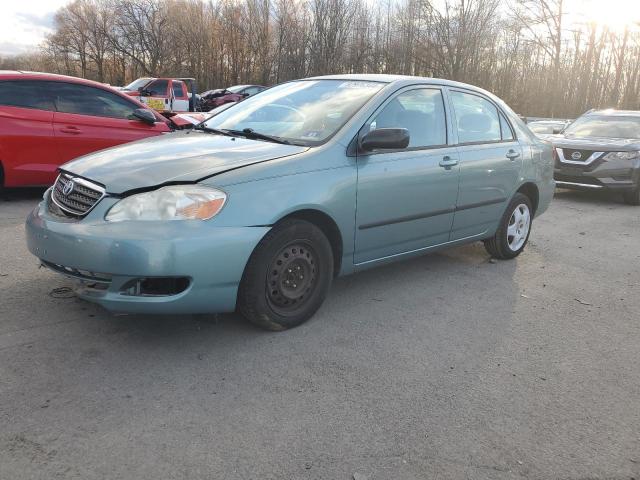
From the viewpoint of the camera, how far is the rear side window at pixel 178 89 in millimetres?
20016

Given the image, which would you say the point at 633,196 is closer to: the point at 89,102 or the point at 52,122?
the point at 89,102

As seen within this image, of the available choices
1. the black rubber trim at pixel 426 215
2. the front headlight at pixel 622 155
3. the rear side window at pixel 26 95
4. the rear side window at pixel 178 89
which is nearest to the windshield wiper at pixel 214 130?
the black rubber trim at pixel 426 215

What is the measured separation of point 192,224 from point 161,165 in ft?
1.71

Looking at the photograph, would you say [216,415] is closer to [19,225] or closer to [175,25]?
[19,225]

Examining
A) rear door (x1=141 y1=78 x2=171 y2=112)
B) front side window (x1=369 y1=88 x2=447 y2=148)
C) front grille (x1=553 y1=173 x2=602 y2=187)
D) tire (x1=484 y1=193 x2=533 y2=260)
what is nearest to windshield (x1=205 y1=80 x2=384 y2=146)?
front side window (x1=369 y1=88 x2=447 y2=148)

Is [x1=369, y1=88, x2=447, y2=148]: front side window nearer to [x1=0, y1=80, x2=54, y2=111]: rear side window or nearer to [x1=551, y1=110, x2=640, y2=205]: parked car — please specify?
[x1=0, y1=80, x2=54, y2=111]: rear side window

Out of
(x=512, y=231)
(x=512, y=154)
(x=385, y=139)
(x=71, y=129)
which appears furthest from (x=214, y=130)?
(x=71, y=129)

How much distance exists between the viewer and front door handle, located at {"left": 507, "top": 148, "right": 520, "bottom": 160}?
525 centimetres

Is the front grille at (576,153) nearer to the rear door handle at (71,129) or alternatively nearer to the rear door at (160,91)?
the rear door handle at (71,129)

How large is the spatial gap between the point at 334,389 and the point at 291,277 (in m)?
0.85

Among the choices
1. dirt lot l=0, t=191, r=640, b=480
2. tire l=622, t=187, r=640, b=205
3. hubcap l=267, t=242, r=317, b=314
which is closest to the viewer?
dirt lot l=0, t=191, r=640, b=480

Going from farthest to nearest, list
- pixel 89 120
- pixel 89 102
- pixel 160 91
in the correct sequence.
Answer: pixel 160 91, pixel 89 102, pixel 89 120

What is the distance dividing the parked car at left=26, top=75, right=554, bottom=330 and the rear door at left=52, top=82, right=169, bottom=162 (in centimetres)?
314

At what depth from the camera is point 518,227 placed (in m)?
5.70
